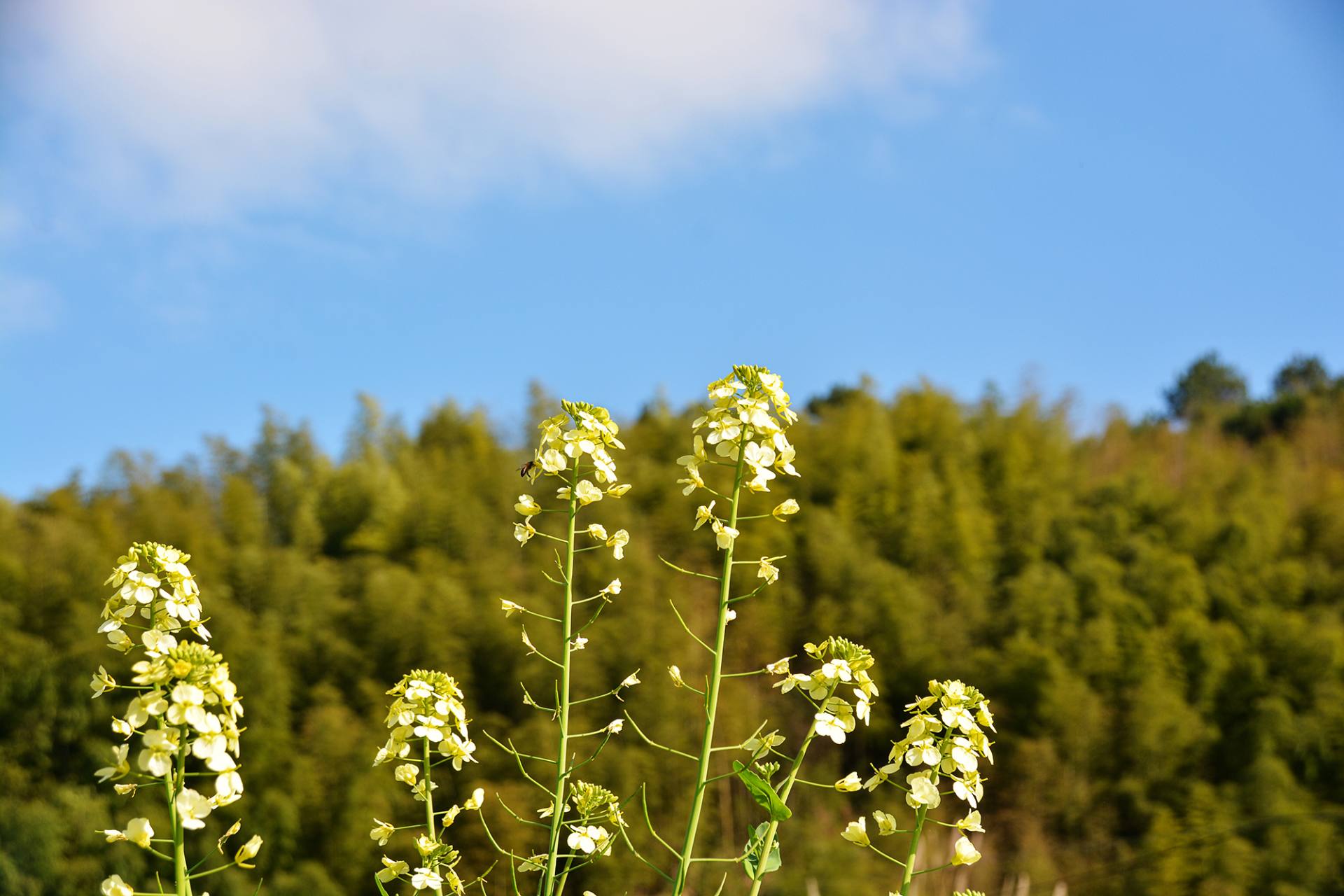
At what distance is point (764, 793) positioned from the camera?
1233 millimetres

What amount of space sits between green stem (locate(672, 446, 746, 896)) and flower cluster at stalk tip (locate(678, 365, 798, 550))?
1cm

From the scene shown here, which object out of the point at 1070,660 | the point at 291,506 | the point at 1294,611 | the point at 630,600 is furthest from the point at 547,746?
the point at 1294,611

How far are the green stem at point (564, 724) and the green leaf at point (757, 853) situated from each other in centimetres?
21

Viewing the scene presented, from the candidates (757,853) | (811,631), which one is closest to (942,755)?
(757,853)

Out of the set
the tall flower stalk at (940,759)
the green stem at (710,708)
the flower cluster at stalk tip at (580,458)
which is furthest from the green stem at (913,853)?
the flower cluster at stalk tip at (580,458)

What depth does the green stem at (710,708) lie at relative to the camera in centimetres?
115

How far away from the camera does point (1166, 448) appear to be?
88.5ft

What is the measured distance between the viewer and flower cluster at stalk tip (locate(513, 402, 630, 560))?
1365 millimetres

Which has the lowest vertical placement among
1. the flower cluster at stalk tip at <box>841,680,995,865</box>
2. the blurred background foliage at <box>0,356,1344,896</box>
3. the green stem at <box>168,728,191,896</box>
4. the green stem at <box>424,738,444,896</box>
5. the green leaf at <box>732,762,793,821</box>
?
the green stem at <box>168,728,191,896</box>

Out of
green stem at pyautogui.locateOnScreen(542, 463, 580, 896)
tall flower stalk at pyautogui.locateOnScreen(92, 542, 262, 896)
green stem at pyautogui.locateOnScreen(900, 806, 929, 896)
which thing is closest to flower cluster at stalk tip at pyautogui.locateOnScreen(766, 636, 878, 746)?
green stem at pyautogui.locateOnScreen(900, 806, 929, 896)

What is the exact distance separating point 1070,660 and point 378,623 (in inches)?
496

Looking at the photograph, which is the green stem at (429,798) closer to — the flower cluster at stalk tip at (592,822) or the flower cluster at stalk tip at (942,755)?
the flower cluster at stalk tip at (592,822)

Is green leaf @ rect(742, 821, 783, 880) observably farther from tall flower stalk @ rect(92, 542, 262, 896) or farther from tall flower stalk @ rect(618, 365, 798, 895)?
tall flower stalk @ rect(92, 542, 262, 896)

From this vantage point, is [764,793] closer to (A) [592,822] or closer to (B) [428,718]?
(A) [592,822]
